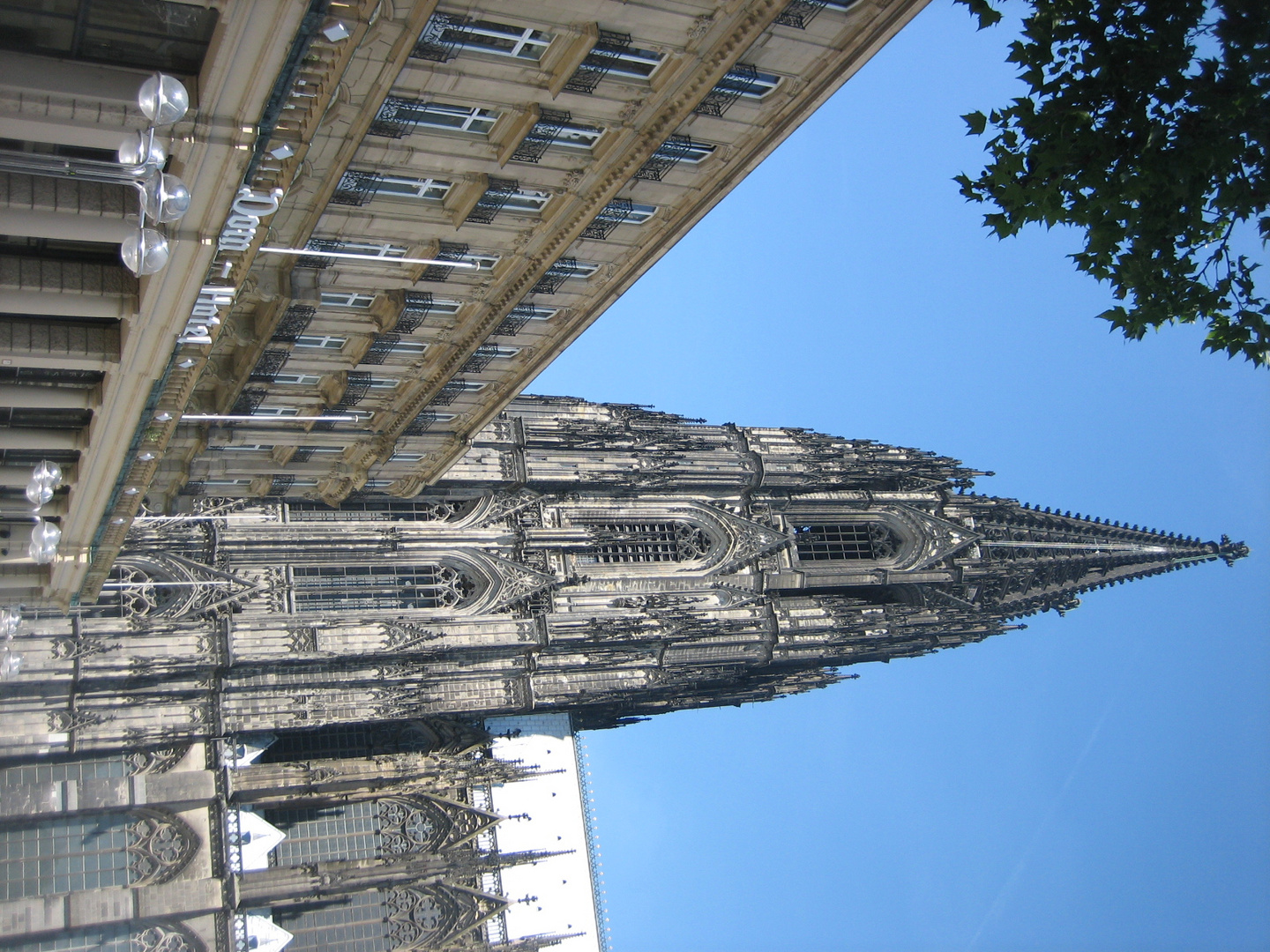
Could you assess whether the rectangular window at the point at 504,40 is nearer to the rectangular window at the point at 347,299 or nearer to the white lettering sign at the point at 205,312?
the white lettering sign at the point at 205,312

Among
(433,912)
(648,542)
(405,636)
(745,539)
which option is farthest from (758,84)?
(433,912)

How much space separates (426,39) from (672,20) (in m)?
4.40

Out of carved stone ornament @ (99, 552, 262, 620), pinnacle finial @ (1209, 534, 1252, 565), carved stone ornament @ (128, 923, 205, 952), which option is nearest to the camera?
carved stone ornament @ (128, 923, 205, 952)

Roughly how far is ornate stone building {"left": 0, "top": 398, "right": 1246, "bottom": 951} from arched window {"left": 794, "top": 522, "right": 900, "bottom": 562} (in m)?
0.12

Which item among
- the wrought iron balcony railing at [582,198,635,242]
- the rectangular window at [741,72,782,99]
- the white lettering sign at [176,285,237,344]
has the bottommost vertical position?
the white lettering sign at [176,285,237,344]

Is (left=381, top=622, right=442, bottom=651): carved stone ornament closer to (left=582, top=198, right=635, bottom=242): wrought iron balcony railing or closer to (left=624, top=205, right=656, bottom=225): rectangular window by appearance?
(left=582, top=198, right=635, bottom=242): wrought iron balcony railing

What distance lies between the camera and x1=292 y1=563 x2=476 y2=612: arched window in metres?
50.2

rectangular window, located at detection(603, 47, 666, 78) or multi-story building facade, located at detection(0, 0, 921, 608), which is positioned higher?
rectangular window, located at detection(603, 47, 666, 78)

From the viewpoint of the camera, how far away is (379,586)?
2035 inches

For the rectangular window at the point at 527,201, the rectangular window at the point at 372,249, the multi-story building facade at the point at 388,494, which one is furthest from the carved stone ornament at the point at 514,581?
the rectangular window at the point at 527,201

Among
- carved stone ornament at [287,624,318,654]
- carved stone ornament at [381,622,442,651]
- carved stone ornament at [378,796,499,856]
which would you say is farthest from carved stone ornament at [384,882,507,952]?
carved stone ornament at [287,624,318,654]

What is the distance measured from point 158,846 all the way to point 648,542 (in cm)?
2316

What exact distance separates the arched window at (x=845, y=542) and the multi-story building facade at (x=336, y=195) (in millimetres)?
27008

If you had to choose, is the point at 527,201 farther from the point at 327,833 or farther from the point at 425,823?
the point at 425,823
